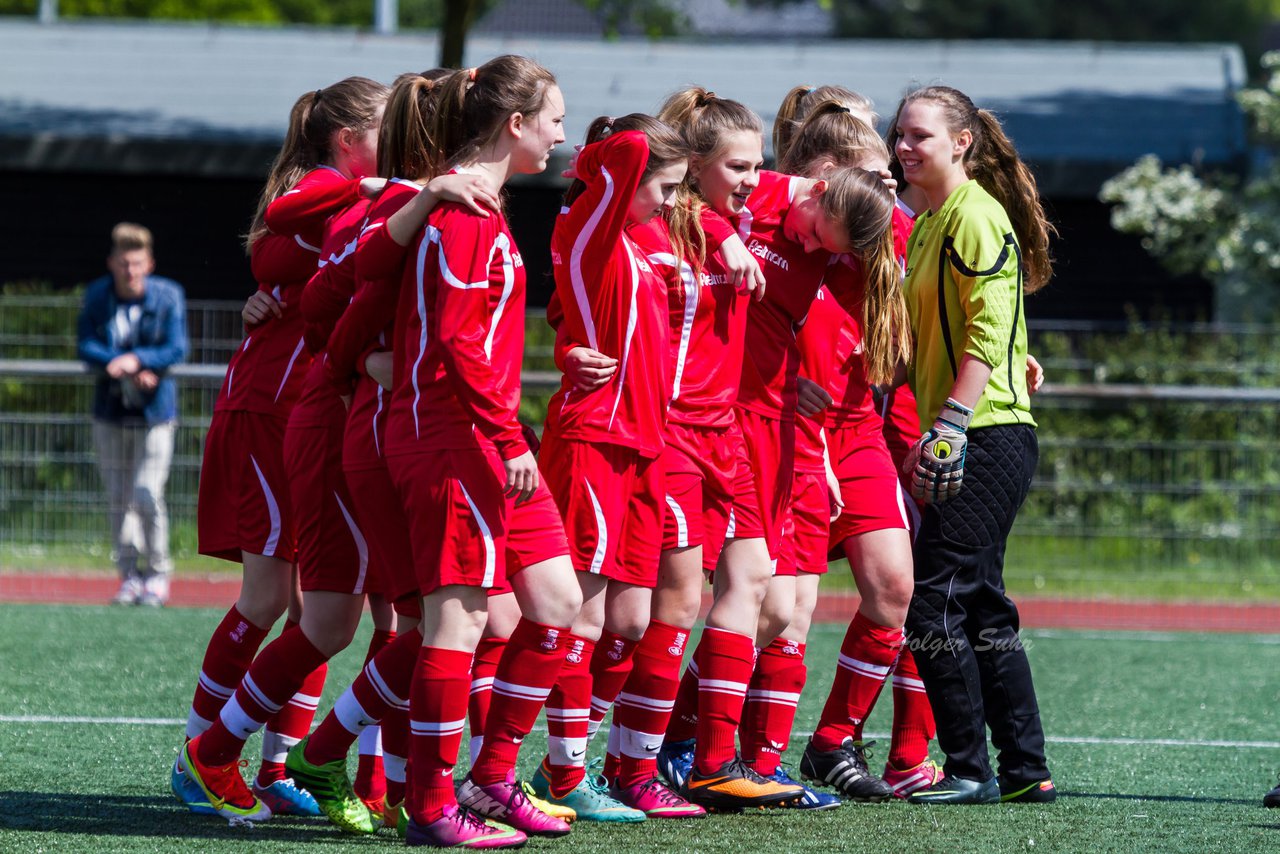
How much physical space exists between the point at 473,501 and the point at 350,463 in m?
0.40

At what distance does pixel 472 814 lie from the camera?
4.17m

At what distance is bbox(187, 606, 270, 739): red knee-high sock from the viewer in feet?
15.3

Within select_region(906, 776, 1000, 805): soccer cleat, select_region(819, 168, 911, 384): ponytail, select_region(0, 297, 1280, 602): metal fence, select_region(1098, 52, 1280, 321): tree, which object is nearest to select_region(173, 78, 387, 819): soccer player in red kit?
select_region(819, 168, 911, 384): ponytail

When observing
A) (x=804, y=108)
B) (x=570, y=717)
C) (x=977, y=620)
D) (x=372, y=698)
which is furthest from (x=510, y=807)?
(x=804, y=108)

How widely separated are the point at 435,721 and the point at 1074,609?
7047 millimetres

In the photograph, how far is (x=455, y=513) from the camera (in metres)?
3.93

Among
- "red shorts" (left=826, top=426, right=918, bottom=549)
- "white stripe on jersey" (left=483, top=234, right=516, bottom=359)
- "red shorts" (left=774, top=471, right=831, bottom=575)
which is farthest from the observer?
"red shorts" (left=826, top=426, right=918, bottom=549)

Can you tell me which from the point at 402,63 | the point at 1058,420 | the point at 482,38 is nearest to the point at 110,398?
the point at 1058,420

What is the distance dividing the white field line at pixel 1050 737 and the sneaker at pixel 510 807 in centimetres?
187

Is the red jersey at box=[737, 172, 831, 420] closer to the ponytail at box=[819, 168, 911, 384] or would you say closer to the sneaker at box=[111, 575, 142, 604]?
the ponytail at box=[819, 168, 911, 384]

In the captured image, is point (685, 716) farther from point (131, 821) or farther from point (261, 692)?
point (131, 821)

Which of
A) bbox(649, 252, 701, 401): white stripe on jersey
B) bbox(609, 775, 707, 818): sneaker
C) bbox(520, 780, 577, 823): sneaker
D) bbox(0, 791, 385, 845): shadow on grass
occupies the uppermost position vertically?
bbox(649, 252, 701, 401): white stripe on jersey

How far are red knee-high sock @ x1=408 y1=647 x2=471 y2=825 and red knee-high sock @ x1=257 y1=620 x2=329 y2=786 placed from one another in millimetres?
811

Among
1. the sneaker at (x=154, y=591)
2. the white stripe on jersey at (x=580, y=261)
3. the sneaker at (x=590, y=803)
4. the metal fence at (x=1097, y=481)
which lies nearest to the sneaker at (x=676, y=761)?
the sneaker at (x=590, y=803)
